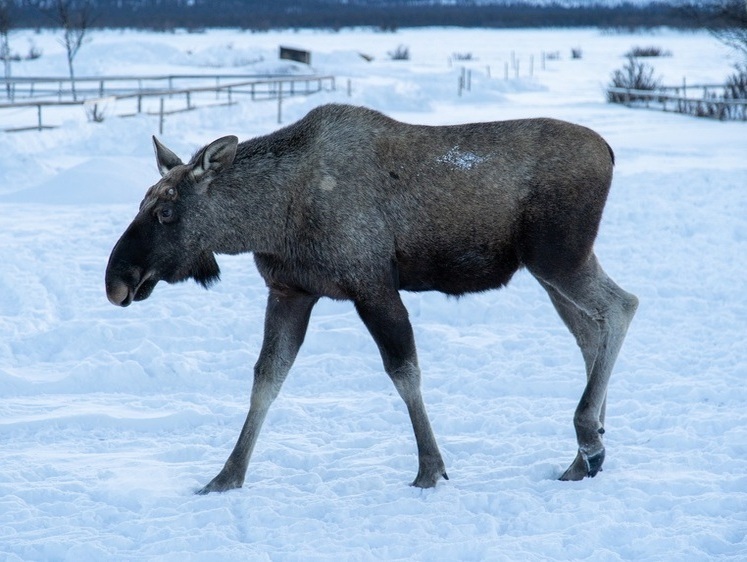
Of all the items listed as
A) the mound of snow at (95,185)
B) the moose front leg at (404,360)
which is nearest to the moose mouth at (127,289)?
the moose front leg at (404,360)

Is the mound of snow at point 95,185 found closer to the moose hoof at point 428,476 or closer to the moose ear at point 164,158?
the moose ear at point 164,158

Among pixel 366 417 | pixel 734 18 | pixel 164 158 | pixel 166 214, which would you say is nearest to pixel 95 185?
pixel 366 417

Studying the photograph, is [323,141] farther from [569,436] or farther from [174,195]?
[569,436]

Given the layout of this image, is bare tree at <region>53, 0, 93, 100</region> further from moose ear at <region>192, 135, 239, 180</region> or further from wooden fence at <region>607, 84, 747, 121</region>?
moose ear at <region>192, 135, 239, 180</region>

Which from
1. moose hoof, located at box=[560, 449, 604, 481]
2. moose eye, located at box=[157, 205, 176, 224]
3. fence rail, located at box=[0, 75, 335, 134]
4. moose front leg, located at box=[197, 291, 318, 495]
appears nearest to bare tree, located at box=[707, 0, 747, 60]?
fence rail, located at box=[0, 75, 335, 134]

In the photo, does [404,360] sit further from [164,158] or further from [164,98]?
[164,98]

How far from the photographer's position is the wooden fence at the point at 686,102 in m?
26.6

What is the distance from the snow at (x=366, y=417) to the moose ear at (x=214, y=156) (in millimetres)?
1219

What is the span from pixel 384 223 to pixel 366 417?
165 cm

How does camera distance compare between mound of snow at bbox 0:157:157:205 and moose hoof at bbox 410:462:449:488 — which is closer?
moose hoof at bbox 410:462:449:488

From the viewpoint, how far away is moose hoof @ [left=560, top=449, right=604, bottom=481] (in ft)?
17.1

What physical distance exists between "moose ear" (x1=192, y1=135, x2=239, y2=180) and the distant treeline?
101m

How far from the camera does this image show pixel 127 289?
501cm

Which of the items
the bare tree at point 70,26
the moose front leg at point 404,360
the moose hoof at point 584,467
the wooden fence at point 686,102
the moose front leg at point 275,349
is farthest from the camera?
the bare tree at point 70,26
